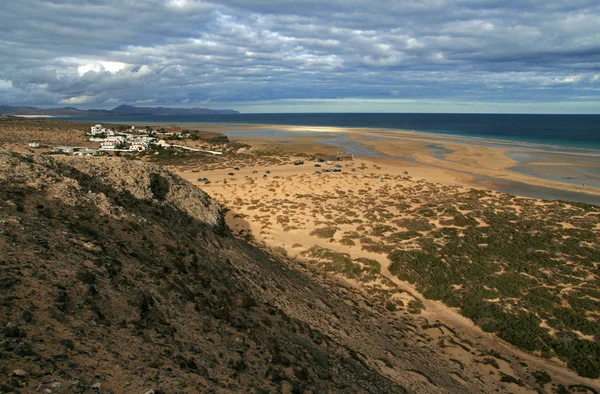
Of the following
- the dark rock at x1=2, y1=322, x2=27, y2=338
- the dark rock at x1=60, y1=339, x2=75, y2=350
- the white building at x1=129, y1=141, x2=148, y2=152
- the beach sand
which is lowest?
the beach sand

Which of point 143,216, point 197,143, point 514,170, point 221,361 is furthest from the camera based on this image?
point 197,143

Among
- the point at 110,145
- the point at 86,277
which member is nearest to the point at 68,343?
the point at 86,277

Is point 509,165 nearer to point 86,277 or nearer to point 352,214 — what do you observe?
point 352,214

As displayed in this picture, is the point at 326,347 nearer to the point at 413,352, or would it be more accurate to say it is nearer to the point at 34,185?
the point at 413,352

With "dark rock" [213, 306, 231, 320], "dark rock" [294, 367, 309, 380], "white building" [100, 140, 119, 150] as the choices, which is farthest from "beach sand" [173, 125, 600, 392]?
"white building" [100, 140, 119, 150]

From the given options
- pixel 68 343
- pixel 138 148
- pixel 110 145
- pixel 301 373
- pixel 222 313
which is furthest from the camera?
pixel 110 145

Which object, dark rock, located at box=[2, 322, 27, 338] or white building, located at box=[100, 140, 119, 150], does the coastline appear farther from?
dark rock, located at box=[2, 322, 27, 338]

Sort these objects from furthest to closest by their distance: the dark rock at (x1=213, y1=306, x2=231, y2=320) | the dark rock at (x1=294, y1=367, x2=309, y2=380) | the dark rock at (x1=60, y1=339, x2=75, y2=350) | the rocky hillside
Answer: the dark rock at (x1=213, y1=306, x2=231, y2=320), the dark rock at (x1=294, y1=367, x2=309, y2=380), the rocky hillside, the dark rock at (x1=60, y1=339, x2=75, y2=350)

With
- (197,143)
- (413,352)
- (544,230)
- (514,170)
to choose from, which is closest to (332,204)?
(544,230)

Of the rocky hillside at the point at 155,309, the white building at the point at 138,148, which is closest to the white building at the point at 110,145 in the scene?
the white building at the point at 138,148
